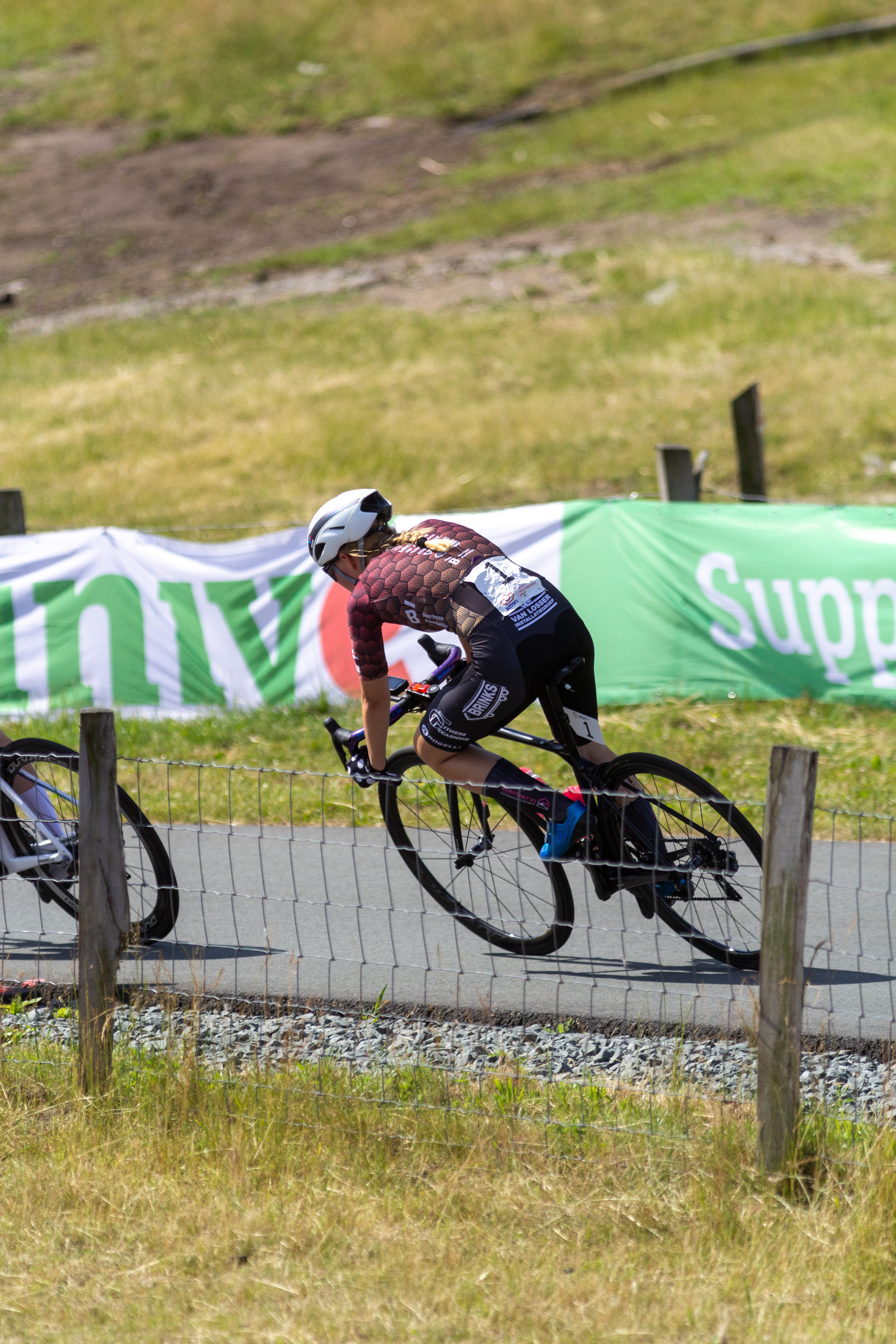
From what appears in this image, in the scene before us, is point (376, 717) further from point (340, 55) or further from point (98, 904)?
point (340, 55)

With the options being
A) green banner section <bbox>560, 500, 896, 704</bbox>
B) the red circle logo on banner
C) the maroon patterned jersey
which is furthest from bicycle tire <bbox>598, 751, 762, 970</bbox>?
the red circle logo on banner

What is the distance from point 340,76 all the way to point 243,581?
28.7m

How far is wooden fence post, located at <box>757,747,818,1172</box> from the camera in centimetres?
382

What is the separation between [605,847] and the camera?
A: 5543 millimetres

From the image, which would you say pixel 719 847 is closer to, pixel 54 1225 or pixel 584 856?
pixel 584 856

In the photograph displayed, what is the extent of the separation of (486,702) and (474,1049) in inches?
53.6

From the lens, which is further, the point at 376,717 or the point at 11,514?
the point at 11,514

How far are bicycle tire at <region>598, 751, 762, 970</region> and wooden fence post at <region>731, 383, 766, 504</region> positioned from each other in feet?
21.0

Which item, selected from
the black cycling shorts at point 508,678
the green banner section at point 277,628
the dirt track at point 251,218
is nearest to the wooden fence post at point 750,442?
the green banner section at point 277,628

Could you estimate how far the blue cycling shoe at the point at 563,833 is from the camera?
548 cm

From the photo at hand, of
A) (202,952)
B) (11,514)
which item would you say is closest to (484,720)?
(202,952)

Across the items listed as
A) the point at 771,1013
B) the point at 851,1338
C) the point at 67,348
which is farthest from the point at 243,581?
the point at 67,348

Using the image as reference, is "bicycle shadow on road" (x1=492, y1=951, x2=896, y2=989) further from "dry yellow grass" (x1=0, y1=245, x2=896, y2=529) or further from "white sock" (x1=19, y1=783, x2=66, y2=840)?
"dry yellow grass" (x1=0, y1=245, x2=896, y2=529)

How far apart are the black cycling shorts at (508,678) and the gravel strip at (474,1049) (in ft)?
3.87
